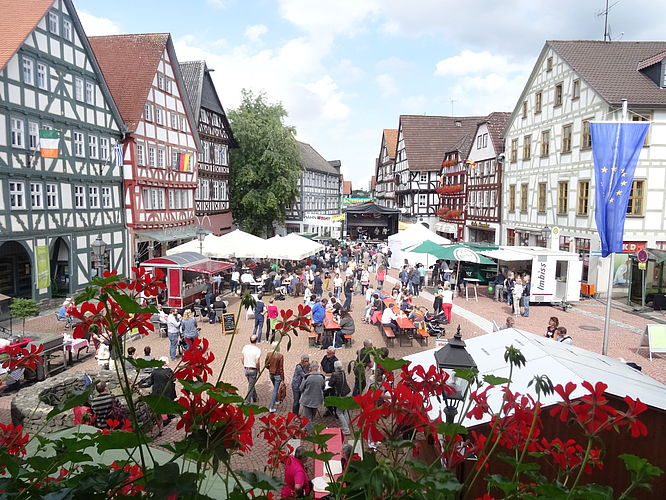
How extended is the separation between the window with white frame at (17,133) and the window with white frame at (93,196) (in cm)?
427

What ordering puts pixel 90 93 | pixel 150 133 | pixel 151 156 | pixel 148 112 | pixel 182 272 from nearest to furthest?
1. pixel 182 272
2. pixel 90 93
3. pixel 148 112
4. pixel 150 133
5. pixel 151 156

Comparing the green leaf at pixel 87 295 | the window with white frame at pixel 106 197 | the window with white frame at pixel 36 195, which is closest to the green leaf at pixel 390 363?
the green leaf at pixel 87 295

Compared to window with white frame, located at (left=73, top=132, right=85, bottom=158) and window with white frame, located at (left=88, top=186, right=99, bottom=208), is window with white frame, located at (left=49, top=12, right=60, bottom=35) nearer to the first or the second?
window with white frame, located at (left=73, top=132, right=85, bottom=158)

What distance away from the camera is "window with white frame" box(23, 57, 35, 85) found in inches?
720

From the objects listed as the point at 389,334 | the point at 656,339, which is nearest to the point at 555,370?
the point at 389,334

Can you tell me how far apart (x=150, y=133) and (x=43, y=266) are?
966 centimetres

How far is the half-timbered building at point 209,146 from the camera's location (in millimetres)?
33438

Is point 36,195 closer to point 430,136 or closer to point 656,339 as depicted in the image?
point 656,339

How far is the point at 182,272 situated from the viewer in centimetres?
1780

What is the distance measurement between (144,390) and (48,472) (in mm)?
7902

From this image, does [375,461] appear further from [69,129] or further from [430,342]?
[69,129]

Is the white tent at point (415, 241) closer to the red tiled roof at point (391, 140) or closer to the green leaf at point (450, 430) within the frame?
the green leaf at point (450, 430)

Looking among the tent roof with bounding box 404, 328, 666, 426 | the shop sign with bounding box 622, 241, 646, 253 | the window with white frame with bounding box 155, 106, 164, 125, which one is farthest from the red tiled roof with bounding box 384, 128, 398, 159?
the tent roof with bounding box 404, 328, 666, 426

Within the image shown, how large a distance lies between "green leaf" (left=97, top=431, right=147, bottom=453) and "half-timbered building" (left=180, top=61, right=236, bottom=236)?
3219 centimetres
